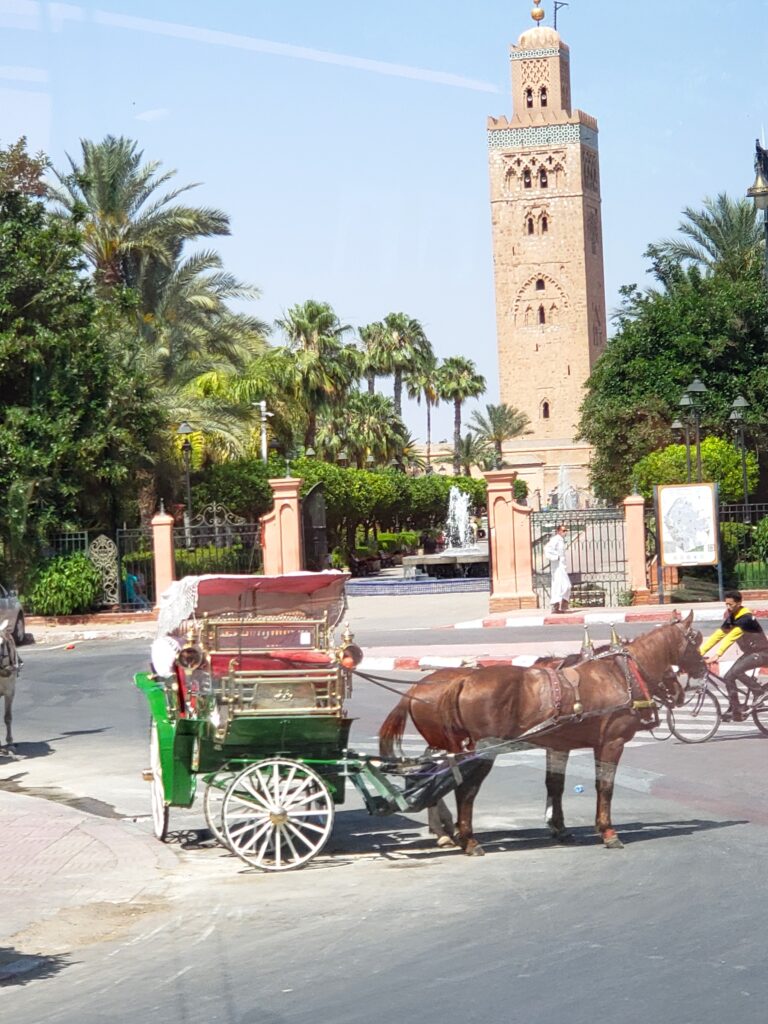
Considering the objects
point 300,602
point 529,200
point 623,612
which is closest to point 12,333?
point 623,612

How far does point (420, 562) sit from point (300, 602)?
35.6 m

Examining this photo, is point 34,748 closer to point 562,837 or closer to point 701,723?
point 701,723

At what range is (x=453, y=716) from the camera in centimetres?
919

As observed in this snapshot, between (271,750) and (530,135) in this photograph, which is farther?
(530,135)

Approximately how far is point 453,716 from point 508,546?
21.5 m

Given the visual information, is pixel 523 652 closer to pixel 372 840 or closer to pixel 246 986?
pixel 372 840

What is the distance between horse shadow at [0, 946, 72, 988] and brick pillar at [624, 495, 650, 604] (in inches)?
924

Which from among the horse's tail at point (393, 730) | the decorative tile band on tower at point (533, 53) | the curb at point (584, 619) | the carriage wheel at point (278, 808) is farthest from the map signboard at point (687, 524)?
the decorative tile band on tower at point (533, 53)

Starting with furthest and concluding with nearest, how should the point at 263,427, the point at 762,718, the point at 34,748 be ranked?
1. the point at 263,427
2. the point at 34,748
3. the point at 762,718

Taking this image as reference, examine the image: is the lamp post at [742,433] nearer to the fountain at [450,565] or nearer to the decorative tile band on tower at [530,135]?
the fountain at [450,565]

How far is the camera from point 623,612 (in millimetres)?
27578

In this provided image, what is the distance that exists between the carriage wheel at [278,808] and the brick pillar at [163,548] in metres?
23.0

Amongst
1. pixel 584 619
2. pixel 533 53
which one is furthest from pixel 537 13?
pixel 584 619

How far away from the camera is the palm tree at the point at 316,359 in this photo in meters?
56.0
